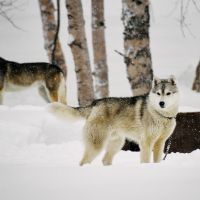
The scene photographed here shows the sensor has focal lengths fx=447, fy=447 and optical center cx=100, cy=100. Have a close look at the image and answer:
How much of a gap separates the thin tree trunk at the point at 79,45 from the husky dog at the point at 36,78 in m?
0.51

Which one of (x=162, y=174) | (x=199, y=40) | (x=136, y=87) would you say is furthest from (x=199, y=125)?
(x=199, y=40)

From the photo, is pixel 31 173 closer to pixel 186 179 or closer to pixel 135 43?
pixel 186 179

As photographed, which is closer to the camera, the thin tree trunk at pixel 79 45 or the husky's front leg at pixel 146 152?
the husky's front leg at pixel 146 152

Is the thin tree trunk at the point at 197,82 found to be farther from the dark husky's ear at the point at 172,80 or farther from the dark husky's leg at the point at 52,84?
the dark husky's ear at the point at 172,80

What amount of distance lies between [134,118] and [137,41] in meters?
2.05

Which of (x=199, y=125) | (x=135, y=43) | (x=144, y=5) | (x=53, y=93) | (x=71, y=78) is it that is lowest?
(x=71, y=78)

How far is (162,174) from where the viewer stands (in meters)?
3.47

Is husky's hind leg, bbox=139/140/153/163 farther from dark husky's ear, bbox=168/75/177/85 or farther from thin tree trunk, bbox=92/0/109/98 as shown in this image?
thin tree trunk, bbox=92/0/109/98

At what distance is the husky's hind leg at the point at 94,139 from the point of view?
5762 millimetres

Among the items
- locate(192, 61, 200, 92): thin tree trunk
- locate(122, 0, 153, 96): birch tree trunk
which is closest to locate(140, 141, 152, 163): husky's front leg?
locate(122, 0, 153, 96): birch tree trunk

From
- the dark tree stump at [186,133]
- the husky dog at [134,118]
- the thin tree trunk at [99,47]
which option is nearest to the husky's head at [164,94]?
the husky dog at [134,118]

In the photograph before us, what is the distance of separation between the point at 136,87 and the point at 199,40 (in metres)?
16.8

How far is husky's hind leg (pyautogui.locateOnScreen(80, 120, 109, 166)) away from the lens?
5.76 m

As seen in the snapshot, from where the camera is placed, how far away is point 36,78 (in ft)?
34.8
